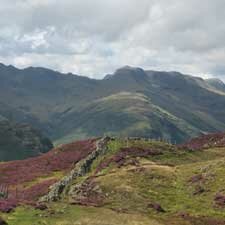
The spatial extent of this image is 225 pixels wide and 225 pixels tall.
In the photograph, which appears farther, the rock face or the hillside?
the rock face

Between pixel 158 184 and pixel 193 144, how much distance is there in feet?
244

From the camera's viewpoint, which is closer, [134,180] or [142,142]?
[134,180]

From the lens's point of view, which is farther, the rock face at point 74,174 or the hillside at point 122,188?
the rock face at point 74,174

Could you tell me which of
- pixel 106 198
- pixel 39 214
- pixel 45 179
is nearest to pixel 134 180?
pixel 106 198

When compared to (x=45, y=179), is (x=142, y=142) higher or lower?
higher

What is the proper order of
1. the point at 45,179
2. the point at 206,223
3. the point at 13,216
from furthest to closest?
1. the point at 45,179
2. the point at 206,223
3. the point at 13,216

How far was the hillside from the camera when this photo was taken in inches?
2403

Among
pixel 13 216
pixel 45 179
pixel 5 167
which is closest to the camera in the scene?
pixel 13 216

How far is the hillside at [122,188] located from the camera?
61.0m

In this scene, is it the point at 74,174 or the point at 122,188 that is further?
the point at 74,174

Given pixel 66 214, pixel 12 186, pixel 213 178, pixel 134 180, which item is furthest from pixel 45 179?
pixel 66 214

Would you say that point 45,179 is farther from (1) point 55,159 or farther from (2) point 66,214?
(2) point 66,214

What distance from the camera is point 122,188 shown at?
8044 cm

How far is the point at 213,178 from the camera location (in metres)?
83.8
